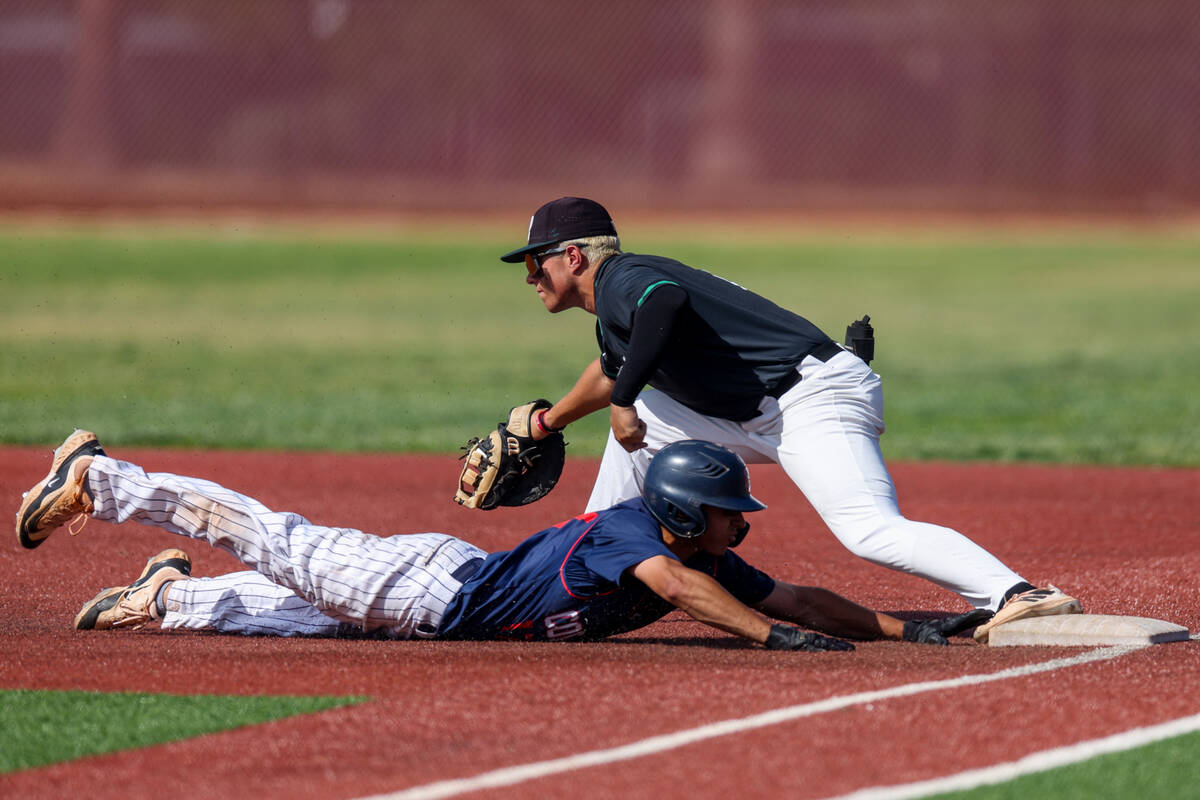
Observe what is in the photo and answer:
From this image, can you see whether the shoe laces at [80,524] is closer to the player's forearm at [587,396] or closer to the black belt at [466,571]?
the black belt at [466,571]

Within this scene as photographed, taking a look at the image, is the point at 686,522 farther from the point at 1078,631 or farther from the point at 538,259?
the point at 1078,631

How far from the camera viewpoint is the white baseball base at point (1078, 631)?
16.9 feet

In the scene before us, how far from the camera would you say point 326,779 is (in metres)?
3.73

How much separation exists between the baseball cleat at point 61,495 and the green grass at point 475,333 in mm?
5934

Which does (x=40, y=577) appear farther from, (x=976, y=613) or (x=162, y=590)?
(x=976, y=613)

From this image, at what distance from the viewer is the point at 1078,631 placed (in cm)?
515

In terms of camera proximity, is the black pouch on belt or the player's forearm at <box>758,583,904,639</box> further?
the black pouch on belt

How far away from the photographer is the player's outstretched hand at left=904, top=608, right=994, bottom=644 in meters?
5.31

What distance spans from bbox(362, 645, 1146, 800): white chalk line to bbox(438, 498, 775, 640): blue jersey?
905 mm

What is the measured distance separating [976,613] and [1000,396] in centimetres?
961

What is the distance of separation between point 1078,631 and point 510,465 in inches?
88.1

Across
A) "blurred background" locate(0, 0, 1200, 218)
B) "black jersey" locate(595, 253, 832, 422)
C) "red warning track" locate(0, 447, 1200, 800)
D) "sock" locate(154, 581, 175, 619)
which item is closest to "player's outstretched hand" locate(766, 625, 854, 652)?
"red warning track" locate(0, 447, 1200, 800)

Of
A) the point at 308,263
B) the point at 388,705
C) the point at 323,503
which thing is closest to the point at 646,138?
the point at 308,263

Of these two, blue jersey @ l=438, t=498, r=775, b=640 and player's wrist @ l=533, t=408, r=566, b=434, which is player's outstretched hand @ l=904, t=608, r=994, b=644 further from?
player's wrist @ l=533, t=408, r=566, b=434
